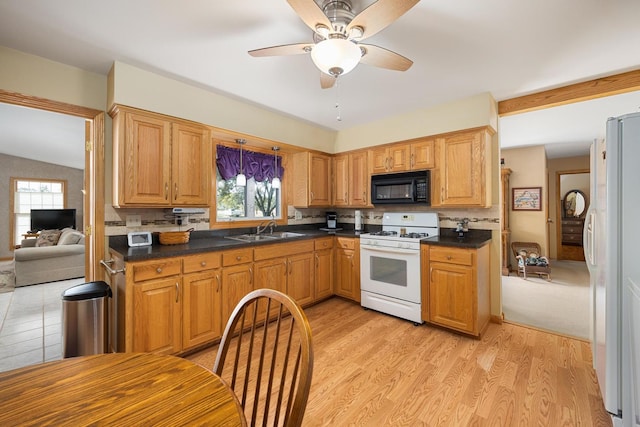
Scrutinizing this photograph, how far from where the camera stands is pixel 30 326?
304 centimetres

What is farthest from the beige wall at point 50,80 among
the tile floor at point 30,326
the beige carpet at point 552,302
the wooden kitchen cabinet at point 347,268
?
the beige carpet at point 552,302

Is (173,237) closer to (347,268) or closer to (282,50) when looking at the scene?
(282,50)

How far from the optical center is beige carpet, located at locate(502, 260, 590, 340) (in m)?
3.01

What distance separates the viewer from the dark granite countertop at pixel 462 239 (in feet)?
8.70

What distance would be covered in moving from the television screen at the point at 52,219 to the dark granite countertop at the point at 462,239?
8531 mm

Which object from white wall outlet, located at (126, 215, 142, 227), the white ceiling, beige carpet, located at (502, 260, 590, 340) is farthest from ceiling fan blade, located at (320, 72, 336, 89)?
beige carpet, located at (502, 260, 590, 340)

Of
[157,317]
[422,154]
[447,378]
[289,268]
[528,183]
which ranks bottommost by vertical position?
[447,378]

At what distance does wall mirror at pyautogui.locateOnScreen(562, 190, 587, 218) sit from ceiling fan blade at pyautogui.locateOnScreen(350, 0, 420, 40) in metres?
8.07

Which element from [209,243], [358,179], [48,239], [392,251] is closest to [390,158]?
[358,179]

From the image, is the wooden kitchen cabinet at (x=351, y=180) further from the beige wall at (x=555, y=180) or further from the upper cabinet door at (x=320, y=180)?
the beige wall at (x=555, y=180)

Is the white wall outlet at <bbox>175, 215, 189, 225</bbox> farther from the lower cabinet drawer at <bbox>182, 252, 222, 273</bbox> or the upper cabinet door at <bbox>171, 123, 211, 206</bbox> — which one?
the lower cabinet drawer at <bbox>182, 252, 222, 273</bbox>

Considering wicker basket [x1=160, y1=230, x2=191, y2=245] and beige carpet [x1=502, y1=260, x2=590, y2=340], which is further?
beige carpet [x1=502, y1=260, x2=590, y2=340]

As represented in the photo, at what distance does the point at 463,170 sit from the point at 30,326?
5.05m

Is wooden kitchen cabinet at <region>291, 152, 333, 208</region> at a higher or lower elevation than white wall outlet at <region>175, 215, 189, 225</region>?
higher
